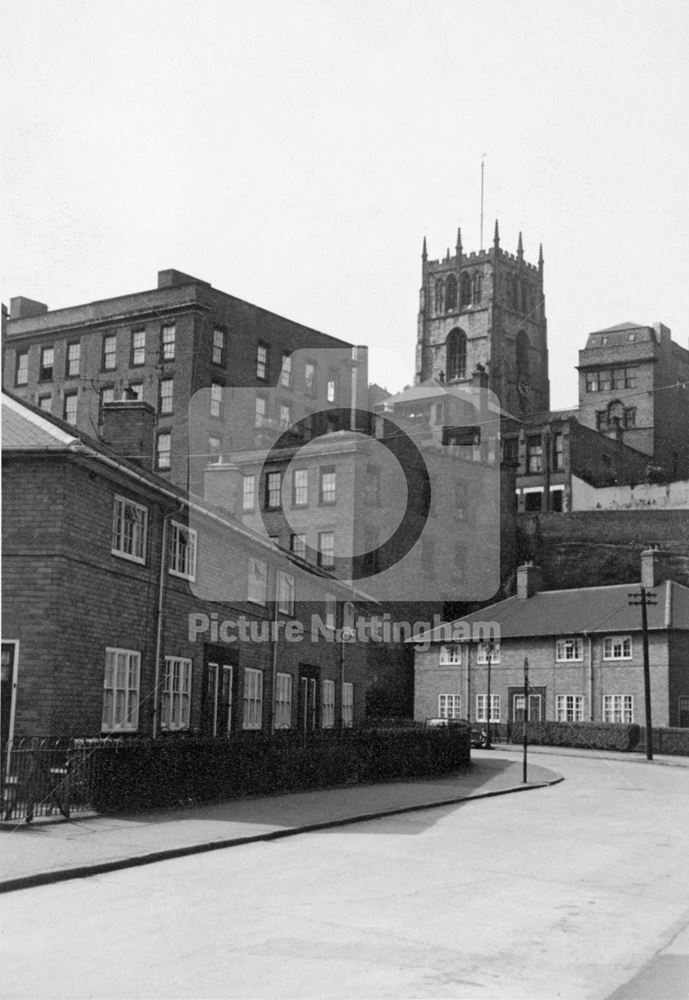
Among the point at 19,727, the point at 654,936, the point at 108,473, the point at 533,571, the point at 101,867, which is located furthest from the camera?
the point at 533,571

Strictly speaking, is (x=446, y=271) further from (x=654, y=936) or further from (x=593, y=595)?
(x=654, y=936)

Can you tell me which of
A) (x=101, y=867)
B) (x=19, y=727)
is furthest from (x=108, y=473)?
(x=101, y=867)

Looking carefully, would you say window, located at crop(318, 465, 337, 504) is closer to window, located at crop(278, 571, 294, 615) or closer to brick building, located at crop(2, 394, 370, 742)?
window, located at crop(278, 571, 294, 615)

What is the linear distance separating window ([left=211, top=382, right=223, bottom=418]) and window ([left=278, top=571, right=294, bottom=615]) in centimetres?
3145

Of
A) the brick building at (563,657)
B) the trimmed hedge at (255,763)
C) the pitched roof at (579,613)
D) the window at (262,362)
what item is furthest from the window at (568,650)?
the trimmed hedge at (255,763)

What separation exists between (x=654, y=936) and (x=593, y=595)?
50.9 meters

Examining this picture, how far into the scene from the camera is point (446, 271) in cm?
12044

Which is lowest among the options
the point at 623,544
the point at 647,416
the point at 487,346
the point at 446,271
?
the point at 623,544

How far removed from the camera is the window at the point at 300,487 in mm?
60500

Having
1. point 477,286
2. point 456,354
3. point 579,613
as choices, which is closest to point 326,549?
point 579,613

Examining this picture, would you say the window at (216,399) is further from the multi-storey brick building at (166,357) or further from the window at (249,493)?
the window at (249,493)

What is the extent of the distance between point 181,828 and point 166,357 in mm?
49979

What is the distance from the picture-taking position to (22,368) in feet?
219

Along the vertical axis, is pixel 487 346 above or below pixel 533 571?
above
